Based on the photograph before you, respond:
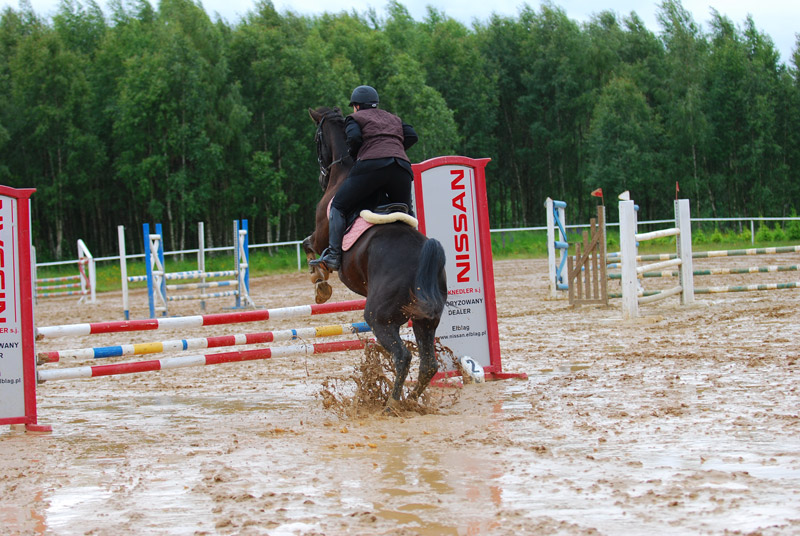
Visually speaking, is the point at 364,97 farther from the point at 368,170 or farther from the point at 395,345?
the point at 395,345

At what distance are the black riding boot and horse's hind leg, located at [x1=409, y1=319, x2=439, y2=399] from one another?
714 millimetres

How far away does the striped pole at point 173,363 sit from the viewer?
5.68 m

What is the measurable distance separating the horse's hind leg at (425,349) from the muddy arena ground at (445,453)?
10.1 inches

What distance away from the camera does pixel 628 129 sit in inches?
1593

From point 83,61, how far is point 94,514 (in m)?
38.9

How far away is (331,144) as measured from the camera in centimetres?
608

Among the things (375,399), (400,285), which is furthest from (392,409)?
(400,285)

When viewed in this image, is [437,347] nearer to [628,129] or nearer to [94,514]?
[94,514]

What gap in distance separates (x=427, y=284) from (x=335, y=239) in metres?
0.83

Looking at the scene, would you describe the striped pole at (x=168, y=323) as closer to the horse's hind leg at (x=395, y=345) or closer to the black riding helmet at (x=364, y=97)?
the horse's hind leg at (x=395, y=345)

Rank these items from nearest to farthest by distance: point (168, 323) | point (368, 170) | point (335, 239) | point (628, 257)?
point (368, 170) < point (335, 239) < point (168, 323) < point (628, 257)

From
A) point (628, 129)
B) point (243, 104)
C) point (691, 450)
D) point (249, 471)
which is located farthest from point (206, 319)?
point (628, 129)

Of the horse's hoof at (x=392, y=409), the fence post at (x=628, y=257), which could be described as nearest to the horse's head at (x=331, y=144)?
the horse's hoof at (x=392, y=409)

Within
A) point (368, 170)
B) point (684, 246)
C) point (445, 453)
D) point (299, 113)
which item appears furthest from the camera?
point (299, 113)
